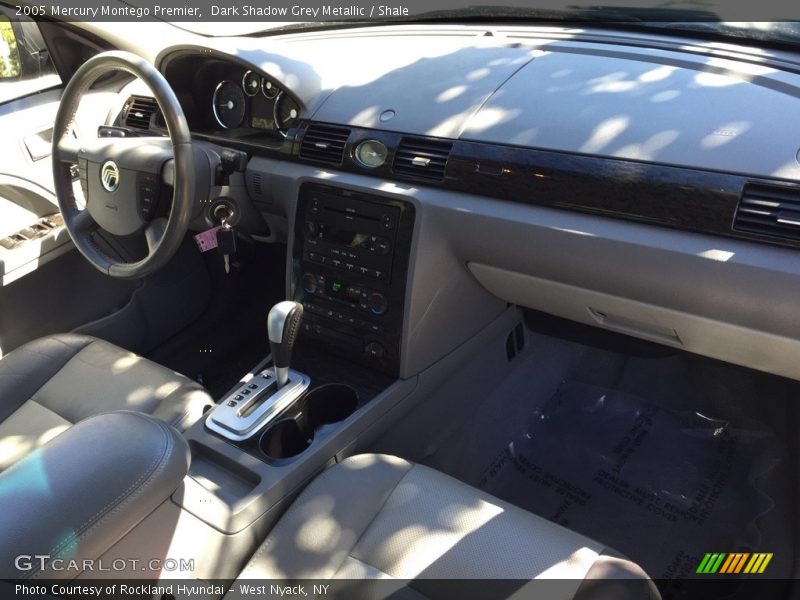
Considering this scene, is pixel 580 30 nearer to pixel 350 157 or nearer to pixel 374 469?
pixel 350 157

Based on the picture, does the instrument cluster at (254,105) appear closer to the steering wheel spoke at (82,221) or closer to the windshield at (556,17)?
the windshield at (556,17)

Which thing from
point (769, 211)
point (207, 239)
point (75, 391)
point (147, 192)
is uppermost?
point (769, 211)

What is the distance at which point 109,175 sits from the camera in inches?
74.7

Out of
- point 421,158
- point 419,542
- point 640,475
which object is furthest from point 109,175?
point 640,475

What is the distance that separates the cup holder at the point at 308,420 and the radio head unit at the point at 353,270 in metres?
0.16

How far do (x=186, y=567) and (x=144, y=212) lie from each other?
962 millimetres

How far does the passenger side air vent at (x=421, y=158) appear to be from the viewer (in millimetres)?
1770

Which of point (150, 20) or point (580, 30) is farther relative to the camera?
point (150, 20)

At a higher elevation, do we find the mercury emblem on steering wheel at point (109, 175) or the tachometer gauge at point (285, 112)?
the tachometer gauge at point (285, 112)

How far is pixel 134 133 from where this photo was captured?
2186 mm

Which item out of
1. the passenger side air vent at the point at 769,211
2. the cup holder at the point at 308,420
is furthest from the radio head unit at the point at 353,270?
the passenger side air vent at the point at 769,211

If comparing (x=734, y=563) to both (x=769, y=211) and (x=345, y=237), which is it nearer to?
(x=769, y=211)

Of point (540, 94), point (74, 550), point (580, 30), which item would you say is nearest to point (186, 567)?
point (74, 550)

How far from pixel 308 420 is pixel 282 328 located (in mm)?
266
